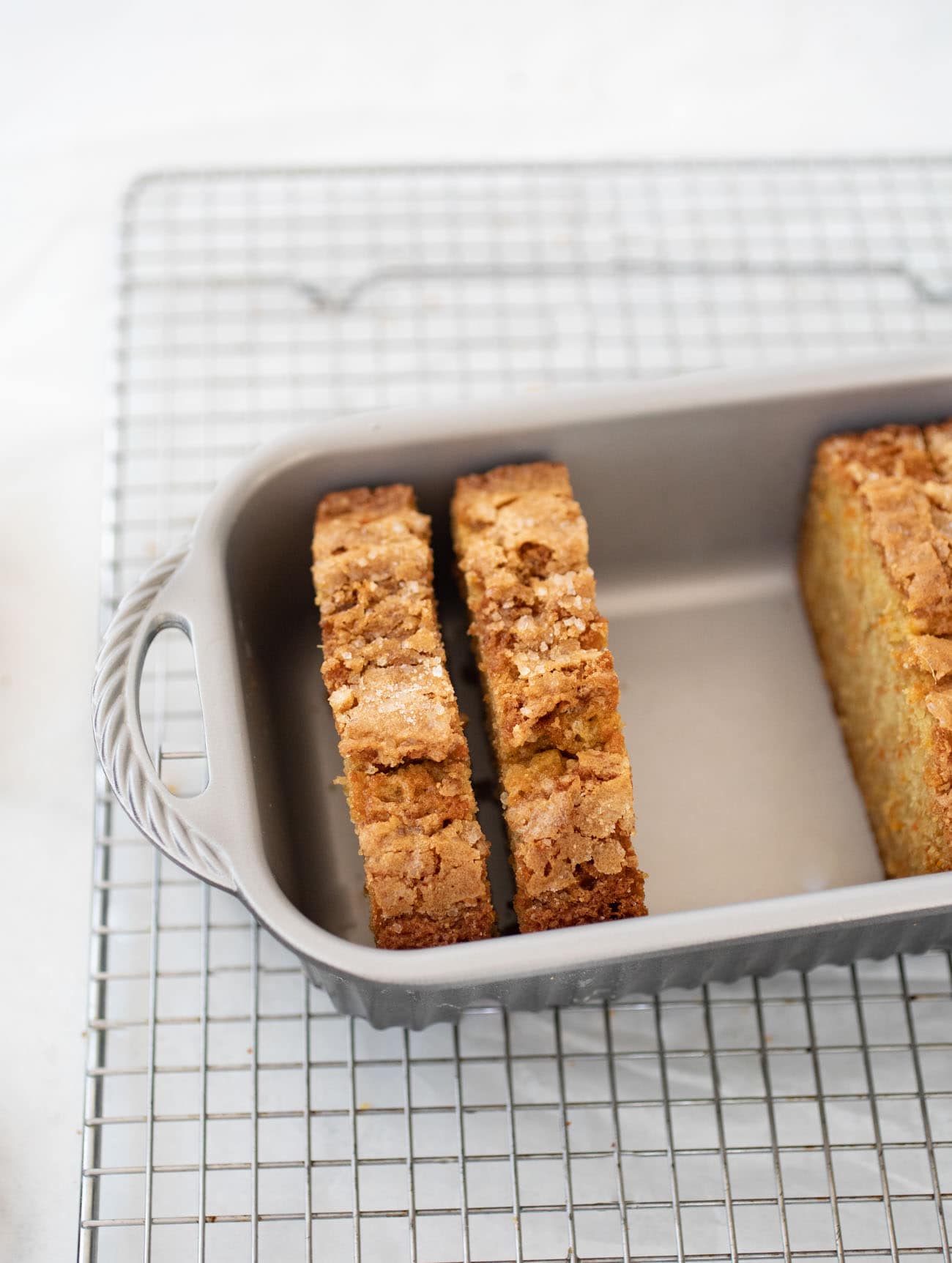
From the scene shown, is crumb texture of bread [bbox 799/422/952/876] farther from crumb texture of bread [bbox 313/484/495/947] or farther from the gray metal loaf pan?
crumb texture of bread [bbox 313/484/495/947]

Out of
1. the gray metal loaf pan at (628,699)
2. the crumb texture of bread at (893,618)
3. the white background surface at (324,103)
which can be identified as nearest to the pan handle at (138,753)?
the gray metal loaf pan at (628,699)

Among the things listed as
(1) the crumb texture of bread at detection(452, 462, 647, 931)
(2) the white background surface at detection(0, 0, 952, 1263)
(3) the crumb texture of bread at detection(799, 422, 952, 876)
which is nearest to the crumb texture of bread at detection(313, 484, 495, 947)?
(1) the crumb texture of bread at detection(452, 462, 647, 931)

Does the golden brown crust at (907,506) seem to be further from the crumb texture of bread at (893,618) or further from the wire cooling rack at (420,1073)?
the wire cooling rack at (420,1073)

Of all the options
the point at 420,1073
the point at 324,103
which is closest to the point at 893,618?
the point at 420,1073

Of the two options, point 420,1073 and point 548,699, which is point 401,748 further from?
point 420,1073

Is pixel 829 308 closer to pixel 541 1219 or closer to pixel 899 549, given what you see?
pixel 899 549

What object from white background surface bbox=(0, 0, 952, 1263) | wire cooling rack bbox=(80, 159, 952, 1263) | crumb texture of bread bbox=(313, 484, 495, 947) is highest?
white background surface bbox=(0, 0, 952, 1263)
